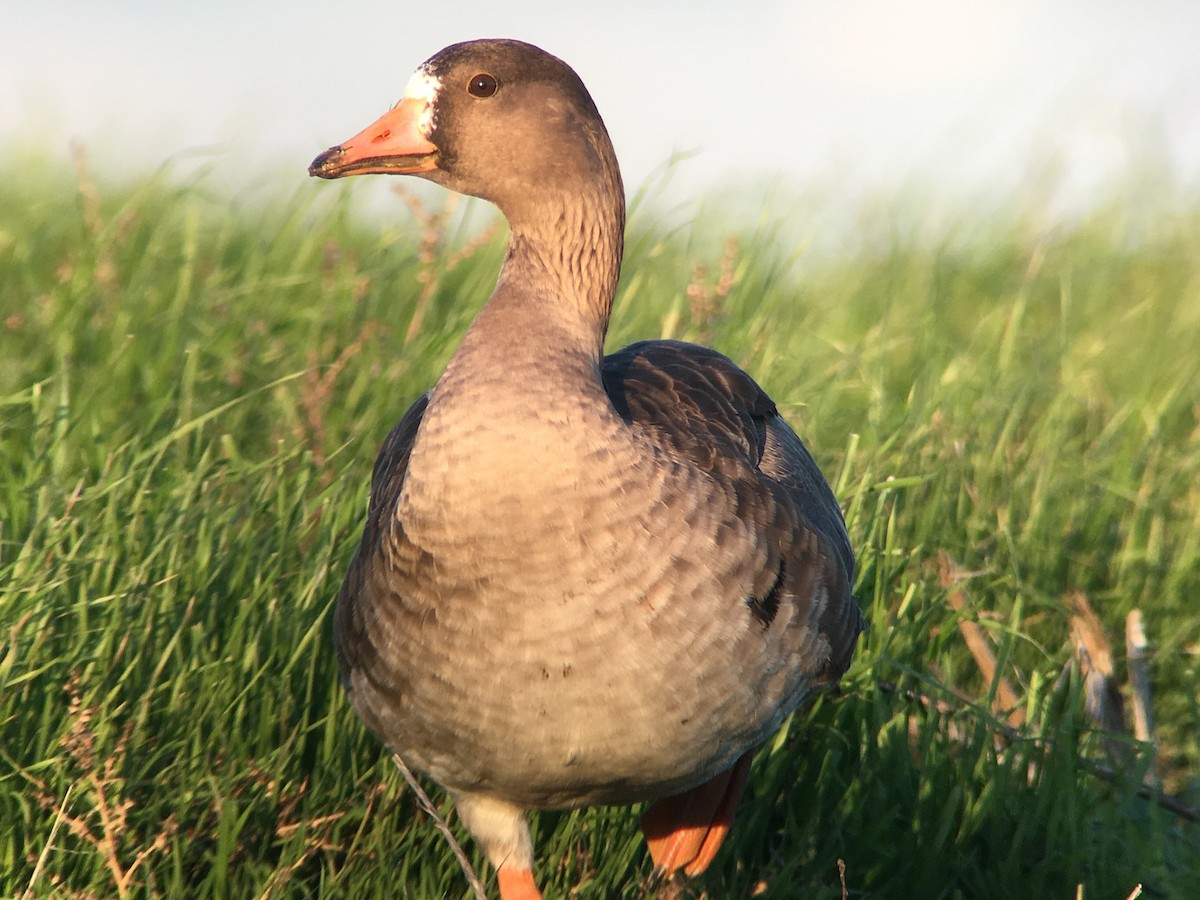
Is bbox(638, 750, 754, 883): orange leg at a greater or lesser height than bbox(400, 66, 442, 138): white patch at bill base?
lesser

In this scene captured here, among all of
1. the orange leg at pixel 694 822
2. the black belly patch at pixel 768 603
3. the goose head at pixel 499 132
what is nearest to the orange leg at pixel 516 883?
the orange leg at pixel 694 822

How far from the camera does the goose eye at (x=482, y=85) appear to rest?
301 cm

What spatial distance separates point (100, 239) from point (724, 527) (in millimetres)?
3218

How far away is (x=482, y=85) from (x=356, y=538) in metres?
1.42

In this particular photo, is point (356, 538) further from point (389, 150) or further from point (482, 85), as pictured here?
point (482, 85)

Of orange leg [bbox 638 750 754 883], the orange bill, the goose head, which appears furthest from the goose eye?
orange leg [bbox 638 750 754 883]

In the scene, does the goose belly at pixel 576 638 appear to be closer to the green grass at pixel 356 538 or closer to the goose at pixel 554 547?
the goose at pixel 554 547

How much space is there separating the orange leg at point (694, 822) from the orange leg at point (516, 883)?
38cm

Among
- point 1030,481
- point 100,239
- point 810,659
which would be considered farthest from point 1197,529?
point 100,239

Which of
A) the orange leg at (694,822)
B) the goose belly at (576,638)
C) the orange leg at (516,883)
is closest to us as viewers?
the goose belly at (576,638)

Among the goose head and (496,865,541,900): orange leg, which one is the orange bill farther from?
(496,865,541,900): orange leg

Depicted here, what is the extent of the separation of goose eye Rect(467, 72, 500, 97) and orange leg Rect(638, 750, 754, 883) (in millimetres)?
1652

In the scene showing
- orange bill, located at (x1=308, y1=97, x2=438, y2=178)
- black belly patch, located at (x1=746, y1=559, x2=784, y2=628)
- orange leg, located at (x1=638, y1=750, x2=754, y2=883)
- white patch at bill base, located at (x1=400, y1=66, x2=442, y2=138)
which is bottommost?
orange leg, located at (x1=638, y1=750, x2=754, y2=883)

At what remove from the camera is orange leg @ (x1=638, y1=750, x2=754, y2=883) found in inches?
135
